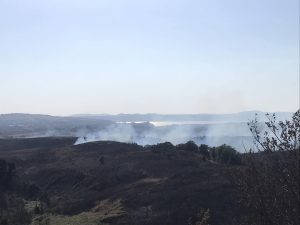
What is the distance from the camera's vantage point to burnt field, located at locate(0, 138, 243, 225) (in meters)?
34.2

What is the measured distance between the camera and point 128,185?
45.8 metres

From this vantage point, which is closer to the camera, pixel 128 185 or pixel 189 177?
pixel 128 185

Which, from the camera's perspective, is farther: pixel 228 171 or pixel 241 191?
pixel 228 171

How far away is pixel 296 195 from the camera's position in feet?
23.5

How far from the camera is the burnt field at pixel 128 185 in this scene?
34.2 m

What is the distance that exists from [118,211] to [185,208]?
492 cm

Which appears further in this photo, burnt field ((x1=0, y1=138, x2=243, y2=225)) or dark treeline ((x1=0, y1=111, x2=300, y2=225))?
burnt field ((x1=0, y1=138, x2=243, y2=225))

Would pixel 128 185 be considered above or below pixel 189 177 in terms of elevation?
below

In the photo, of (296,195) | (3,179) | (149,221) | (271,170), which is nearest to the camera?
(296,195)

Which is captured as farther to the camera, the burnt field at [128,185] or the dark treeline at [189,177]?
the burnt field at [128,185]

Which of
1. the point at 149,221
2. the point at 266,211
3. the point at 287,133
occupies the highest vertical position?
the point at 287,133

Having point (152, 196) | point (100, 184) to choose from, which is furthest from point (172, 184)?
point (100, 184)

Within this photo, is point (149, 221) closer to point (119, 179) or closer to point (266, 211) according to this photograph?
point (119, 179)

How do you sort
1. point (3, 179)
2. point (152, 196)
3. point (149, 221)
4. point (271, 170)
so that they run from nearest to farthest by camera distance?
point (271, 170), point (149, 221), point (152, 196), point (3, 179)
